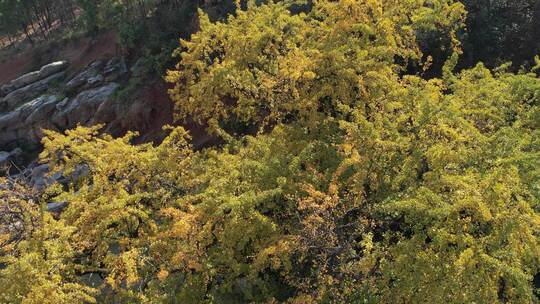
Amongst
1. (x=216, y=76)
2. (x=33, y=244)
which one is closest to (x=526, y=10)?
(x=216, y=76)

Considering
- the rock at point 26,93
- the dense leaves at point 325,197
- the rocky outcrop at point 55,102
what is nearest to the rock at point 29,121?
the rocky outcrop at point 55,102

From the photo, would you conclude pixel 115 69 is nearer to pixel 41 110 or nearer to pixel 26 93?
pixel 41 110

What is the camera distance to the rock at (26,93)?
151 ft

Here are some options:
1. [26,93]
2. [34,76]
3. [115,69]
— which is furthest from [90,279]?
[34,76]

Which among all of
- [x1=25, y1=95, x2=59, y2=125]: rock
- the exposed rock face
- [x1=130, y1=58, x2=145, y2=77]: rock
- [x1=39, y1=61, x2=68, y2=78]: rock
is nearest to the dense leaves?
the exposed rock face

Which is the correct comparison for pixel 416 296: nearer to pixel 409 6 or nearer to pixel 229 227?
pixel 229 227

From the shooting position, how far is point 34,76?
1891 inches

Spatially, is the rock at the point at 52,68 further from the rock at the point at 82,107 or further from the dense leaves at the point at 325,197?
the dense leaves at the point at 325,197

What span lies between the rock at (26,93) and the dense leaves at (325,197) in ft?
115

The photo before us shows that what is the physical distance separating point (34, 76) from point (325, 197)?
151ft

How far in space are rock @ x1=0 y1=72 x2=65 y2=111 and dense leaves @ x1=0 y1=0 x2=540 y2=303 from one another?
35.2 m

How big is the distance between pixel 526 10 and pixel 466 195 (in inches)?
797

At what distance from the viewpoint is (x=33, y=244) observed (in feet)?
38.6

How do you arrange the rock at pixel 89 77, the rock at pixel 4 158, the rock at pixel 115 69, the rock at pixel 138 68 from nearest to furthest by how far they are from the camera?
the rock at pixel 138 68 < the rock at pixel 4 158 < the rock at pixel 115 69 < the rock at pixel 89 77
